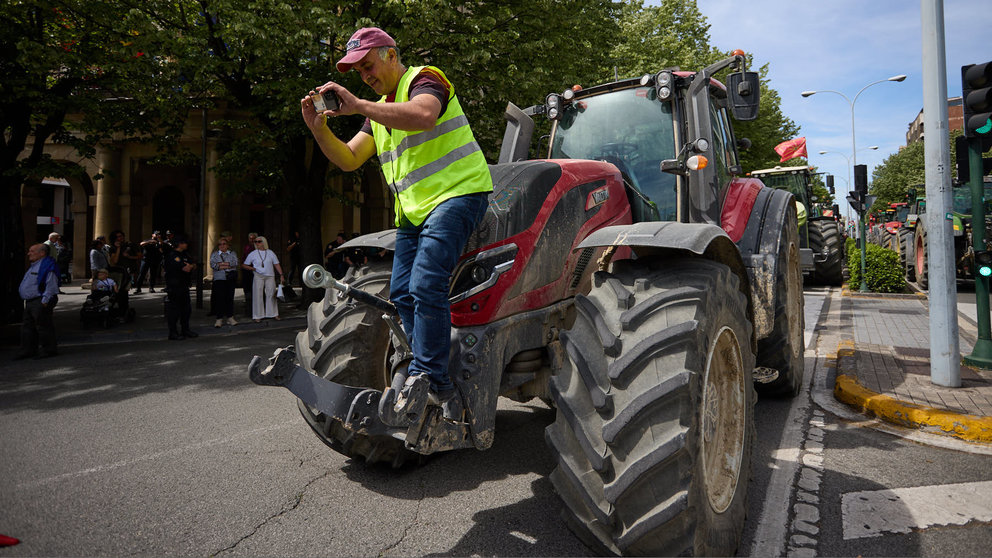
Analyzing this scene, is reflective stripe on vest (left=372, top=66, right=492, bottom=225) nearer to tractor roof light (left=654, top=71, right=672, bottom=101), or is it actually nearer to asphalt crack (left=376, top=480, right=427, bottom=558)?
asphalt crack (left=376, top=480, right=427, bottom=558)

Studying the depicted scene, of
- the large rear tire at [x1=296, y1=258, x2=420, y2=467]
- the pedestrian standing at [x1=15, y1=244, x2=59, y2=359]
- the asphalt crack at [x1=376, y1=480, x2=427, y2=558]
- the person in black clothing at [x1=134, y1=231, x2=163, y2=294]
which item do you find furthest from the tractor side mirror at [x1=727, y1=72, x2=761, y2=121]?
the person in black clothing at [x1=134, y1=231, x2=163, y2=294]

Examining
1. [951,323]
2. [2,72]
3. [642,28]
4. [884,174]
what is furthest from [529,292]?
[884,174]

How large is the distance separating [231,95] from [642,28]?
59.2ft

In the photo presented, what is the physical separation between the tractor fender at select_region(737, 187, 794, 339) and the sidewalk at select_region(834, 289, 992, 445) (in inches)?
58.7

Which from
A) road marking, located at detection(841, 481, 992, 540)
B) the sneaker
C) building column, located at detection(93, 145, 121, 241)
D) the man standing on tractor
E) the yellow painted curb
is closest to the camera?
the sneaker

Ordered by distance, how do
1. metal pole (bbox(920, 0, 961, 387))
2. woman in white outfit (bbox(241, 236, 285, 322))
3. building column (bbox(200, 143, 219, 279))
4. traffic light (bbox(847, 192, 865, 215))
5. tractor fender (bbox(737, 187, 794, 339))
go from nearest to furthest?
tractor fender (bbox(737, 187, 794, 339)) → metal pole (bbox(920, 0, 961, 387)) → woman in white outfit (bbox(241, 236, 285, 322)) → traffic light (bbox(847, 192, 865, 215)) → building column (bbox(200, 143, 219, 279))

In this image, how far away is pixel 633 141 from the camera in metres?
4.36

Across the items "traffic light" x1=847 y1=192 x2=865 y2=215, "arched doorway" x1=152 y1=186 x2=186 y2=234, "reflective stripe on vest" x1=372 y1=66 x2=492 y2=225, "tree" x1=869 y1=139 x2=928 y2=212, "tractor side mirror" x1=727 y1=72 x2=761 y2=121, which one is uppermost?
"tree" x1=869 y1=139 x2=928 y2=212

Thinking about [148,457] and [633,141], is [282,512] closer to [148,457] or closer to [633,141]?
[148,457]

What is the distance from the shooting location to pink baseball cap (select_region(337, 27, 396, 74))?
8.70 ft

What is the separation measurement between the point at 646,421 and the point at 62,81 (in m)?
13.8

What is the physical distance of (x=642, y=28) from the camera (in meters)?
25.4

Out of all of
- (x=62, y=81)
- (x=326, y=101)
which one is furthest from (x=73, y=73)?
(x=326, y=101)

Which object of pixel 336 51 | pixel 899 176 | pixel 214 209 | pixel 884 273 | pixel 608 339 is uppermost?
pixel 899 176
